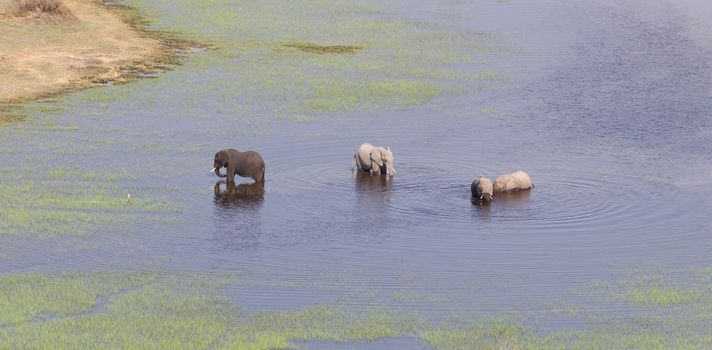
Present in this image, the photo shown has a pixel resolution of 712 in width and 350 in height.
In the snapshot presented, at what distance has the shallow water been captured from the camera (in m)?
23.8

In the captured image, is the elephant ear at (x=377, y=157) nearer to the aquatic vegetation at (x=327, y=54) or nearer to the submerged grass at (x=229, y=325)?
the aquatic vegetation at (x=327, y=54)

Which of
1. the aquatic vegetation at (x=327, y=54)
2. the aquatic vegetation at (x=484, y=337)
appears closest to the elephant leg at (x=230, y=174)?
the aquatic vegetation at (x=327, y=54)

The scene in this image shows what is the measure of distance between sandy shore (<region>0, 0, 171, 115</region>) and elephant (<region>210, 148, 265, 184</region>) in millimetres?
11629

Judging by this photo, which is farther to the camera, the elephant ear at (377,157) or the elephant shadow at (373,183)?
the elephant ear at (377,157)

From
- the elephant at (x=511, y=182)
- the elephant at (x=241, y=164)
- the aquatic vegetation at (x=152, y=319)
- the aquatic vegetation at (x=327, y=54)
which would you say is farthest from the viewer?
the aquatic vegetation at (x=327, y=54)

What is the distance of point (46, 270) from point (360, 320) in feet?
21.5

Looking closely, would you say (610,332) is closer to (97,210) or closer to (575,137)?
(97,210)

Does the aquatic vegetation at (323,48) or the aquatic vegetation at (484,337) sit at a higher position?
the aquatic vegetation at (323,48)

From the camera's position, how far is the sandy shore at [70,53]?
138 feet

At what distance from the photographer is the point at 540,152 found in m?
34.2

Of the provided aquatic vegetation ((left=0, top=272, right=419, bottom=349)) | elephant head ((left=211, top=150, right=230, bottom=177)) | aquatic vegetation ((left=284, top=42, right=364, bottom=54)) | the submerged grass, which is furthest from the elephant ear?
aquatic vegetation ((left=284, top=42, right=364, bottom=54))

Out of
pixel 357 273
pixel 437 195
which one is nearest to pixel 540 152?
pixel 437 195

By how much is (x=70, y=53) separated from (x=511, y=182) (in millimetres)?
23184

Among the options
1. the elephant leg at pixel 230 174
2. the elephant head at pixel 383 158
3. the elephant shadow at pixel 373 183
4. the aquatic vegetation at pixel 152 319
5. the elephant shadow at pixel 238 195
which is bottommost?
the aquatic vegetation at pixel 152 319
